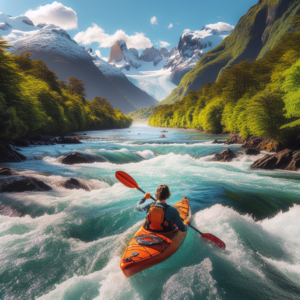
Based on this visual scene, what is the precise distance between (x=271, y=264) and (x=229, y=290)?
5.43 feet

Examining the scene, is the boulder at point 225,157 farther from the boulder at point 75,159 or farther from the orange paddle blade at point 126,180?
the orange paddle blade at point 126,180

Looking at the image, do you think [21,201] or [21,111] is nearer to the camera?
[21,201]

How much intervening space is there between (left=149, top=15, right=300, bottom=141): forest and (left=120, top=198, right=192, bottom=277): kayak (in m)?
14.8

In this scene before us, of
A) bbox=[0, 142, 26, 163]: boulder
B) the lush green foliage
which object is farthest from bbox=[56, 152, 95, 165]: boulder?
the lush green foliage

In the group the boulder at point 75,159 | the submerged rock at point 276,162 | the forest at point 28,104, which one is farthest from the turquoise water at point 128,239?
the forest at point 28,104

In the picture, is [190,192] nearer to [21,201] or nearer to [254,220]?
[254,220]

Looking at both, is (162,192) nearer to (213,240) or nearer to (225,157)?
(213,240)

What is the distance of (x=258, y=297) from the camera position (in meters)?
3.77

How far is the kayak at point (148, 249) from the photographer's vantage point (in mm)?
3912

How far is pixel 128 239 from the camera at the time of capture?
222 inches

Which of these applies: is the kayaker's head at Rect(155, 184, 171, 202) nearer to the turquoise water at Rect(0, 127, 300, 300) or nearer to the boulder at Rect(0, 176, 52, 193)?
the turquoise water at Rect(0, 127, 300, 300)

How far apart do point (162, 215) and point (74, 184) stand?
702 centimetres

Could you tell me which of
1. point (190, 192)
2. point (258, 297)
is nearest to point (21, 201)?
point (190, 192)

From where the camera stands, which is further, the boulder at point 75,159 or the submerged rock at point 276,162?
the boulder at point 75,159
